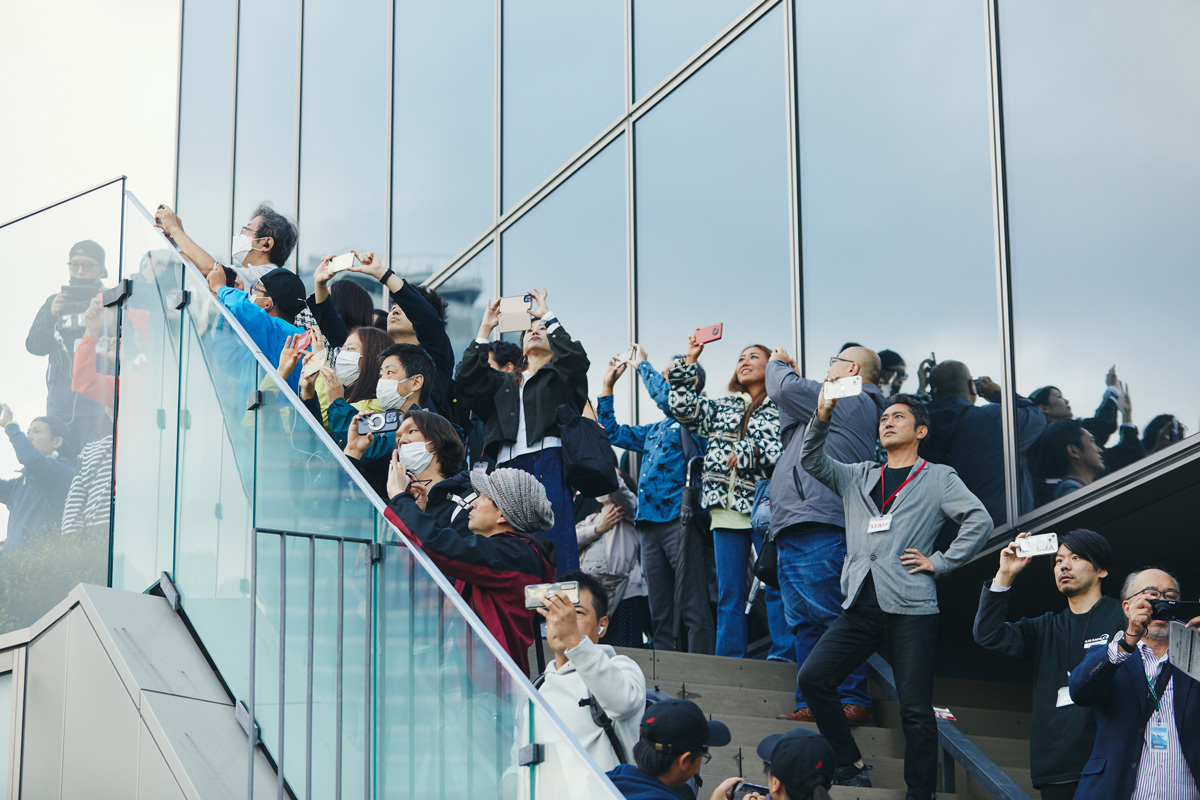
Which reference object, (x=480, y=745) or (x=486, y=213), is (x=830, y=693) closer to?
(x=480, y=745)

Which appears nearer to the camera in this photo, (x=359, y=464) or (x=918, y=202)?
(x=359, y=464)

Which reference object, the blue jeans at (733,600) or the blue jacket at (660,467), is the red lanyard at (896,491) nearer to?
the blue jeans at (733,600)

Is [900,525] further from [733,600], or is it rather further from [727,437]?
[727,437]

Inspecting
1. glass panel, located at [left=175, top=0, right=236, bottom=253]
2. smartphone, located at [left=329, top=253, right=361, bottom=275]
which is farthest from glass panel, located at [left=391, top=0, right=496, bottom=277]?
smartphone, located at [left=329, top=253, right=361, bottom=275]

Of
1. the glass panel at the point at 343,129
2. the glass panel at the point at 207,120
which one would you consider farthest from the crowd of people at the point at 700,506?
the glass panel at the point at 207,120

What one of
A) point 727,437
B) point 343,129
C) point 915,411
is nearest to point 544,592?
point 915,411

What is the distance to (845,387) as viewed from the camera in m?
5.88

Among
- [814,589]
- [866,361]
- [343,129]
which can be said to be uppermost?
[343,129]

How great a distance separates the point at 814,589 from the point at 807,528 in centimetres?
31

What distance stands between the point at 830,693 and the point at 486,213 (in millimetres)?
7903

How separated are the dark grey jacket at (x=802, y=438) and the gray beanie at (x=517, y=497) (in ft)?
5.49

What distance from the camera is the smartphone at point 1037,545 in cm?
553

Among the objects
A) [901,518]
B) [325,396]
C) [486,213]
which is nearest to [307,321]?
[325,396]

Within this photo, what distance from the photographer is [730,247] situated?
9.87 meters
